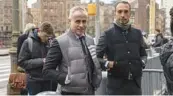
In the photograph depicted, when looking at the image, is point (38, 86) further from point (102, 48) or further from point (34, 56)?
point (102, 48)

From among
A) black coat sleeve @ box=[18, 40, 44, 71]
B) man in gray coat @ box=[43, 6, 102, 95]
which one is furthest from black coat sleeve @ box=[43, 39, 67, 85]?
black coat sleeve @ box=[18, 40, 44, 71]

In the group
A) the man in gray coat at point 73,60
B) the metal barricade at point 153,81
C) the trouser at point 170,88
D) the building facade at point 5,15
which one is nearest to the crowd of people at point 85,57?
the man in gray coat at point 73,60

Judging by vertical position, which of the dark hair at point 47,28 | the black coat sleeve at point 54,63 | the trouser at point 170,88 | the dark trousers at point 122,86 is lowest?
the dark trousers at point 122,86

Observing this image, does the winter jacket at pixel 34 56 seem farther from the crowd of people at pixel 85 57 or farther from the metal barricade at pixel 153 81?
the metal barricade at pixel 153 81

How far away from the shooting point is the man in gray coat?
4137 millimetres

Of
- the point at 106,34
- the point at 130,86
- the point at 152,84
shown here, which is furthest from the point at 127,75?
the point at 152,84

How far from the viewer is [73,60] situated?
13.6ft

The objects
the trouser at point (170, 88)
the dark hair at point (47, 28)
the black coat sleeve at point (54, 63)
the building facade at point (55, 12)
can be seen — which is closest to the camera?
the trouser at point (170, 88)

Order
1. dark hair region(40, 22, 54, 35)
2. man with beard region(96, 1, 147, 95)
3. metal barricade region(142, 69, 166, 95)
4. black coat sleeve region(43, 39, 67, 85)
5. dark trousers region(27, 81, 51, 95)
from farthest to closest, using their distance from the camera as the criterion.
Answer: metal barricade region(142, 69, 166, 95) < dark trousers region(27, 81, 51, 95) < dark hair region(40, 22, 54, 35) < man with beard region(96, 1, 147, 95) < black coat sleeve region(43, 39, 67, 85)

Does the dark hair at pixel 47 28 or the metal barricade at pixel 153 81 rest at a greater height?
the dark hair at pixel 47 28

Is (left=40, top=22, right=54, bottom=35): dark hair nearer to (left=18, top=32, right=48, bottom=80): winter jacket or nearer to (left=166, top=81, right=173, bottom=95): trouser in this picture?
(left=18, top=32, right=48, bottom=80): winter jacket

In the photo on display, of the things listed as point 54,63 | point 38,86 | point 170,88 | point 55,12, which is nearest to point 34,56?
point 38,86

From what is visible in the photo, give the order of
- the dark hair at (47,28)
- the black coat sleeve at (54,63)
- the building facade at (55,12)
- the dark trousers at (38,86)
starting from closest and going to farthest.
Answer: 1. the black coat sleeve at (54,63)
2. the dark hair at (47,28)
3. the dark trousers at (38,86)
4. the building facade at (55,12)

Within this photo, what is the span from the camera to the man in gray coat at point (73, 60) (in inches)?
163
